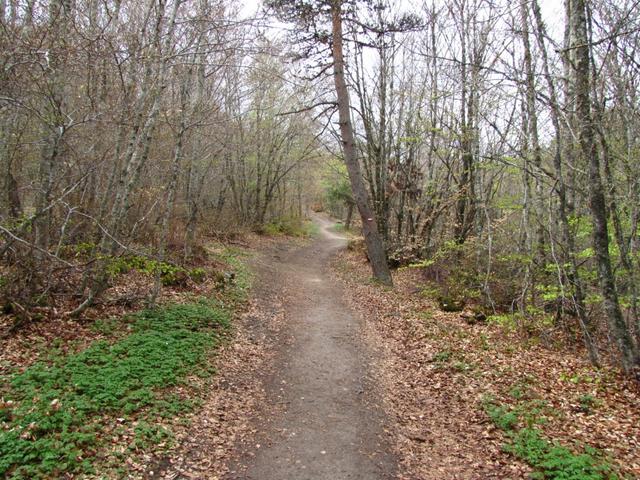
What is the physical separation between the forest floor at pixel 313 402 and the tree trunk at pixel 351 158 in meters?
4.29

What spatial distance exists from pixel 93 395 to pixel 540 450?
16.3 feet

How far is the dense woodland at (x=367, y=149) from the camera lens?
6.02 m

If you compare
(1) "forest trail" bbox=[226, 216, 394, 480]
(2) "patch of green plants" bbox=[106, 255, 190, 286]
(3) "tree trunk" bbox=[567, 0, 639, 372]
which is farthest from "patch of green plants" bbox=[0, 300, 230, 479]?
(3) "tree trunk" bbox=[567, 0, 639, 372]

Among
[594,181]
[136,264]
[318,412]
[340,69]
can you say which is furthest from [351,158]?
[318,412]

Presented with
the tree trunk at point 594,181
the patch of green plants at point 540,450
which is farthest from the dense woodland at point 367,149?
the patch of green plants at point 540,450

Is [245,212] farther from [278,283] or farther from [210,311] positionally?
[210,311]

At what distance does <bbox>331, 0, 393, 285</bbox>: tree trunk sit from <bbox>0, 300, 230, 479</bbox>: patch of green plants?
691 centimetres

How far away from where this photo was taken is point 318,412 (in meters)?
5.45

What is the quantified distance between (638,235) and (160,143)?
40.2ft

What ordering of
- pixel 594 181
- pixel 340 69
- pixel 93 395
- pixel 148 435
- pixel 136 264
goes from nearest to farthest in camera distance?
pixel 148 435, pixel 93 395, pixel 594 181, pixel 136 264, pixel 340 69

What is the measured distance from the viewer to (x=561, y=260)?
8.00 m

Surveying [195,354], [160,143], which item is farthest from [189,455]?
[160,143]

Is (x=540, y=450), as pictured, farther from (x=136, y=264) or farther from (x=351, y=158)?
(x=351, y=158)

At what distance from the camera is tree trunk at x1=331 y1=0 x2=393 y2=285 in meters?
12.5
